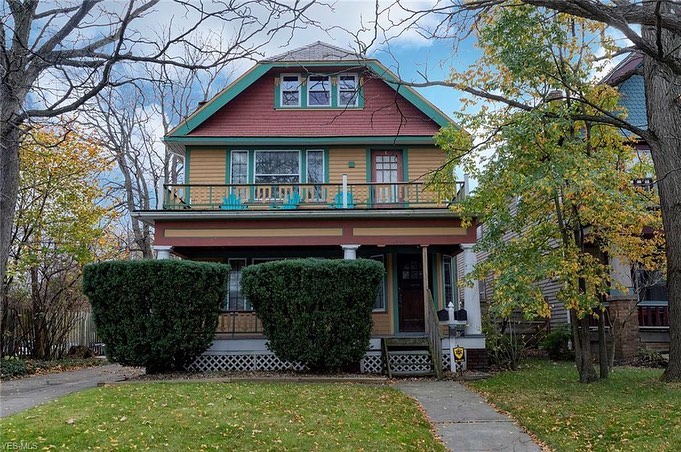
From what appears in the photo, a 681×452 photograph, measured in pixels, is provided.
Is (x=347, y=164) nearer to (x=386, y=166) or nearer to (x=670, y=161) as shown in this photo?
(x=386, y=166)

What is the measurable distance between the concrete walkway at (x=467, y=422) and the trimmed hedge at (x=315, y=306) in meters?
1.66

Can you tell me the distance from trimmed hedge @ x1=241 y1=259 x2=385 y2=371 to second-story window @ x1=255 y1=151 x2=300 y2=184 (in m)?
5.24

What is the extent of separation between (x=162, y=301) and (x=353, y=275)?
13.9 ft

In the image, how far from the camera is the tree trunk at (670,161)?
1014 cm

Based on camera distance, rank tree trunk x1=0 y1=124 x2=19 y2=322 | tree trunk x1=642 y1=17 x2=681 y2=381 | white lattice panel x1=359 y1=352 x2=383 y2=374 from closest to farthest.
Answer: tree trunk x1=0 y1=124 x2=19 y2=322, tree trunk x1=642 y1=17 x2=681 y2=381, white lattice panel x1=359 y1=352 x2=383 y2=374

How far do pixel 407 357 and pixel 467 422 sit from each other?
5781 millimetres

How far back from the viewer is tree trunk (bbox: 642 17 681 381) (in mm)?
10141

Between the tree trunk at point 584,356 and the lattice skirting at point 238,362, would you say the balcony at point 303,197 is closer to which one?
the lattice skirting at point 238,362

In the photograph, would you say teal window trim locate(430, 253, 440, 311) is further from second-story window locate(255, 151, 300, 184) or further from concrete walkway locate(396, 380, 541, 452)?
concrete walkway locate(396, 380, 541, 452)

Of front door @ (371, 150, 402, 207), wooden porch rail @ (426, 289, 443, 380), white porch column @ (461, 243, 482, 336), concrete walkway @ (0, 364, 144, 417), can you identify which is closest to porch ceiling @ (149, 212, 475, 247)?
white porch column @ (461, 243, 482, 336)

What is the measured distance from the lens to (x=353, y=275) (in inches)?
497

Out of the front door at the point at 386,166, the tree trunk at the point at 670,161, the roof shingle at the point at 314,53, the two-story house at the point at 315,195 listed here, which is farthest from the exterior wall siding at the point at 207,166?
the tree trunk at the point at 670,161

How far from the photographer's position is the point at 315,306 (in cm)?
1245

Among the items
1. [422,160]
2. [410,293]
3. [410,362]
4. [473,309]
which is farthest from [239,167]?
[473,309]
